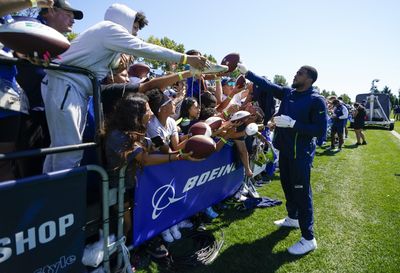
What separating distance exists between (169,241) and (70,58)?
247 centimetres

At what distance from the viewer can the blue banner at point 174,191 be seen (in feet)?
10.1

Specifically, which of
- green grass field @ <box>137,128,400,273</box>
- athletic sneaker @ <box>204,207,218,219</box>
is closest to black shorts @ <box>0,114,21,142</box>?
green grass field @ <box>137,128,400,273</box>

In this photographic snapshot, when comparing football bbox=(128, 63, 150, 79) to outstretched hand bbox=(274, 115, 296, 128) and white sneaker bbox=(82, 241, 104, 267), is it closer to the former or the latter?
outstretched hand bbox=(274, 115, 296, 128)

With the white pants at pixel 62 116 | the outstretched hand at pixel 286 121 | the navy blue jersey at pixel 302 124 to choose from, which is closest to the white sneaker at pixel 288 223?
the navy blue jersey at pixel 302 124

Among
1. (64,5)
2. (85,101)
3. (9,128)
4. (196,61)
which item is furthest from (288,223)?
(64,5)

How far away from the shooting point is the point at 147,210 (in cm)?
317

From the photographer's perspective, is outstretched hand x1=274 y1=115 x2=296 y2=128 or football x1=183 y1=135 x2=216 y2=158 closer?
football x1=183 y1=135 x2=216 y2=158

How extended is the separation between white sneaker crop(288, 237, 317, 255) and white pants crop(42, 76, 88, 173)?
114 inches

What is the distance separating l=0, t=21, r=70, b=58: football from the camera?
177cm

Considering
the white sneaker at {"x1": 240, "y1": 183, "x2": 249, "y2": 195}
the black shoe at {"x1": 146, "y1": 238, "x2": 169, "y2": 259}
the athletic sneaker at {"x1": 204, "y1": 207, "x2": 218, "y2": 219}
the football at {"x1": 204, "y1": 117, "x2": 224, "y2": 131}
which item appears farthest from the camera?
the white sneaker at {"x1": 240, "y1": 183, "x2": 249, "y2": 195}

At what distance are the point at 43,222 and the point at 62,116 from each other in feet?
2.67

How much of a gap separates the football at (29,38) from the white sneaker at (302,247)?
11.6ft

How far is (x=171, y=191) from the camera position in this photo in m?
3.42

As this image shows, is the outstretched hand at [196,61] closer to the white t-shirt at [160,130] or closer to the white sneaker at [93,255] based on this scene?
the white t-shirt at [160,130]
